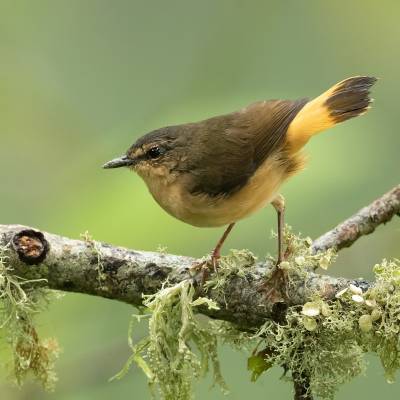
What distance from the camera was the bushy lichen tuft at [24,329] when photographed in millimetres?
3111

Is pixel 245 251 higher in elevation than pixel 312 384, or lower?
higher

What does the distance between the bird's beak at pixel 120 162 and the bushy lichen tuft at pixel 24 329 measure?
922 millimetres

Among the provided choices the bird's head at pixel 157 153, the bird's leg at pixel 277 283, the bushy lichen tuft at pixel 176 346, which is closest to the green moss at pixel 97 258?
the bushy lichen tuft at pixel 176 346

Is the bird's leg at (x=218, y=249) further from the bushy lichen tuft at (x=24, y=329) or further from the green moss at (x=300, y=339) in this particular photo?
the bushy lichen tuft at (x=24, y=329)

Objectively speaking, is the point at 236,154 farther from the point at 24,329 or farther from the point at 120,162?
the point at 24,329

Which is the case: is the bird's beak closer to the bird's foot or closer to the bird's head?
the bird's head

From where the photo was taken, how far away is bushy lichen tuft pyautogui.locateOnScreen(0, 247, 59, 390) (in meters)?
3.11

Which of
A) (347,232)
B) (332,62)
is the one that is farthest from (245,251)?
(332,62)

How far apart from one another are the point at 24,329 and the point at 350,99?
209cm

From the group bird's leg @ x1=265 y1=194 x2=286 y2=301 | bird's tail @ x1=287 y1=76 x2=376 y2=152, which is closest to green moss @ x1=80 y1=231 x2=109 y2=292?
bird's leg @ x1=265 y1=194 x2=286 y2=301

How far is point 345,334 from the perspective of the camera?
9.60 ft

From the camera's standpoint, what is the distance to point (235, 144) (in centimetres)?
416

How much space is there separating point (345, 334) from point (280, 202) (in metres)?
1.15

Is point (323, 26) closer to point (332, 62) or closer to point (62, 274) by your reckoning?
point (332, 62)
